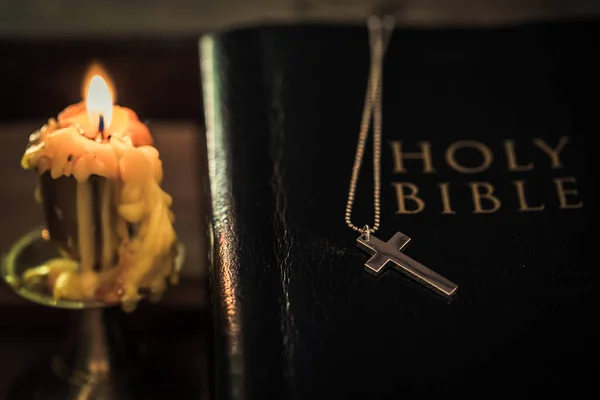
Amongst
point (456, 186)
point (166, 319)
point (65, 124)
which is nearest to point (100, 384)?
point (166, 319)

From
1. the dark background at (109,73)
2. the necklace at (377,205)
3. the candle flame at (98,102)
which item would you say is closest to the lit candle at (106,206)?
the candle flame at (98,102)

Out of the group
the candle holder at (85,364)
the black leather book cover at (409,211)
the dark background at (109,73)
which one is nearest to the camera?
the black leather book cover at (409,211)

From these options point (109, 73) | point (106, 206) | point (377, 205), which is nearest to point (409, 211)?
point (377, 205)

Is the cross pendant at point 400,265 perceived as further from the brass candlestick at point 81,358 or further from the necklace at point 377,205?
the brass candlestick at point 81,358

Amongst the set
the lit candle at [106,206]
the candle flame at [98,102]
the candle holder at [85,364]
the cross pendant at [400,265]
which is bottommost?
the candle holder at [85,364]

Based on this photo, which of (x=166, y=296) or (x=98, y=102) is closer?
(x=98, y=102)

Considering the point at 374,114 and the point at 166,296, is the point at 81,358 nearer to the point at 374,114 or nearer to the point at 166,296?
the point at 166,296

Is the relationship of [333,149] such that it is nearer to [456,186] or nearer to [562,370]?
[456,186]

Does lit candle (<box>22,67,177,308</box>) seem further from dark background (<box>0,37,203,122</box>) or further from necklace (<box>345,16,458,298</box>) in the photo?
dark background (<box>0,37,203,122</box>)
